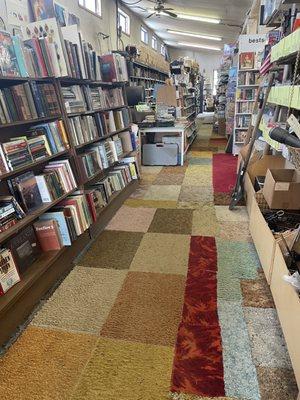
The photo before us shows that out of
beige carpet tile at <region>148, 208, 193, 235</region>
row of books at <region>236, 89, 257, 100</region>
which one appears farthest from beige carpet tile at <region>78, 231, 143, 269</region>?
row of books at <region>236, 89, 257, 100</region>

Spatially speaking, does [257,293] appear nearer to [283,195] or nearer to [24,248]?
[283,195]

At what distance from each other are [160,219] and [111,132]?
3.97 ft

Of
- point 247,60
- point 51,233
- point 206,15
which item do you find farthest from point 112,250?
point 206,15

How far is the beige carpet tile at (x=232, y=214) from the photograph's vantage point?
2.92 meters

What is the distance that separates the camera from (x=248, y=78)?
5348mm

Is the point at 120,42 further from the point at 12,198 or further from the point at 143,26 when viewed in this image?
the point at 12,198

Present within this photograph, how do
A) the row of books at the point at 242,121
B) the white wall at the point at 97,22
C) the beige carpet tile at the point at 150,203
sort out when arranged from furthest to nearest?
the row of books at the point at 242,121
the white wall at the point at 97,22
the beige carpet tile at the point at 150,203

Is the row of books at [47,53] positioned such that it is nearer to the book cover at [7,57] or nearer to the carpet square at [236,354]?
the book cover at [7,57]

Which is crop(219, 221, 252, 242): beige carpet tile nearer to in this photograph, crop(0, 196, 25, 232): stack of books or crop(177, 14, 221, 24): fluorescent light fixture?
crop(0, 196, 25, 232): stack of books

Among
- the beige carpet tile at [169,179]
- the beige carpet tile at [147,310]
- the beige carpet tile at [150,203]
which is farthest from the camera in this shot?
the beige carpet tile at [169,179]

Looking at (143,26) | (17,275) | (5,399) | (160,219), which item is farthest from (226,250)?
(143,26)

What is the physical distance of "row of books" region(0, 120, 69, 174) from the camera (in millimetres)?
1709

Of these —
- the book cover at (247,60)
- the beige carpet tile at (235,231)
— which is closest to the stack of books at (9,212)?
the beige carpet tile at (235,231)

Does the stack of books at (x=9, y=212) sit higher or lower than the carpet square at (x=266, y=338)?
higher
